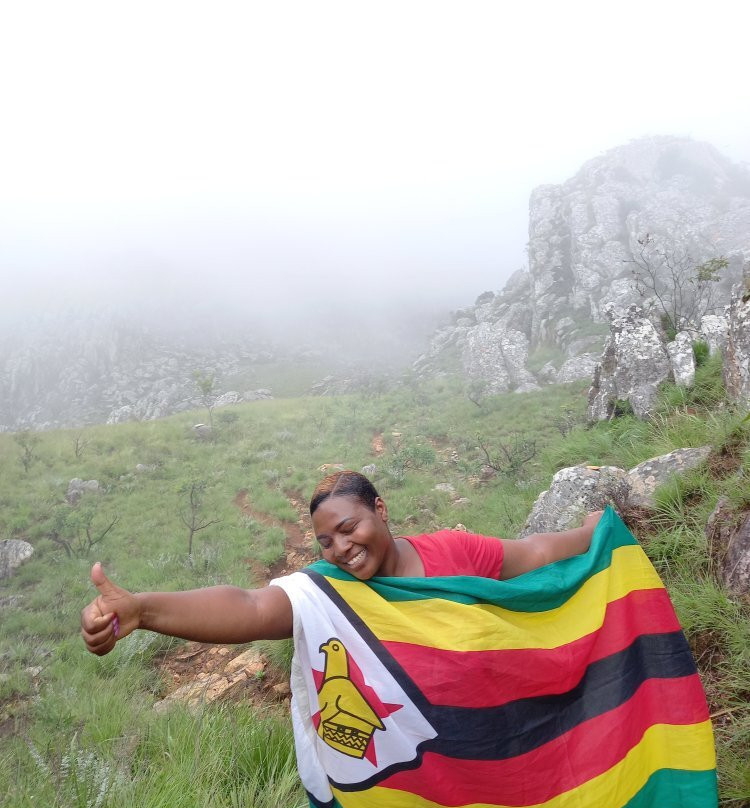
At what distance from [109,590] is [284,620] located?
653 mm

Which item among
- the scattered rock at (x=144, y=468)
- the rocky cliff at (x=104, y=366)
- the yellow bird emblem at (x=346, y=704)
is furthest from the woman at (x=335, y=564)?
the rocky cliff at (x=104, y=366)

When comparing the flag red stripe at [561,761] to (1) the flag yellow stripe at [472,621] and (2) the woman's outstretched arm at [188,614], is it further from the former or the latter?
(2) the woman's outstretched arm at [188,614]

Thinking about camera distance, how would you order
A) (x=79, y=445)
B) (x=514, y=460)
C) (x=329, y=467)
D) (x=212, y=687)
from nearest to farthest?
1. (x=212, y=687)
2. (x=514, y=460)
3. (x=329, y=467)
4. (x=79, y=445)

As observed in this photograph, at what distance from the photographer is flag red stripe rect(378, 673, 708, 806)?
191 centimetres

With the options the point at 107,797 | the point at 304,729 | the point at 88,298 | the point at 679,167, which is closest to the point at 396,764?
the point at 304,729

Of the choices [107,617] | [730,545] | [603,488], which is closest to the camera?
[107,617]

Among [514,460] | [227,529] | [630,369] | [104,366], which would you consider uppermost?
[104,366]

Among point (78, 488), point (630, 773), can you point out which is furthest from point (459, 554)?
point (78, 488)

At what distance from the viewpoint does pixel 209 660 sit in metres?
5.31

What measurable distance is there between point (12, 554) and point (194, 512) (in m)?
3.32

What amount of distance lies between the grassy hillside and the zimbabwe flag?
1.12 ft

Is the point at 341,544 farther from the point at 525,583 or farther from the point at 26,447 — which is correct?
the point at 26,447

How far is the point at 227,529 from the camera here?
9555 mm

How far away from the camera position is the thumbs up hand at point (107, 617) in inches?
55.5
